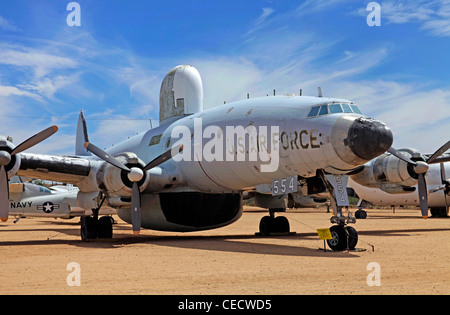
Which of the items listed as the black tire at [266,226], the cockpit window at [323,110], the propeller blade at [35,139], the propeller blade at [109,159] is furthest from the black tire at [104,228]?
the cockpit window at [323,110]

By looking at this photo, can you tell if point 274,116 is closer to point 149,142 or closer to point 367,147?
point 367,147

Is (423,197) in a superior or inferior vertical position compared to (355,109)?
inferior

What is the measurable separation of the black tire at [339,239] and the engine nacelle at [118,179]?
6.88 meters

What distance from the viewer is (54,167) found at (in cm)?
1747

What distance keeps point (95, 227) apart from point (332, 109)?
10.9m

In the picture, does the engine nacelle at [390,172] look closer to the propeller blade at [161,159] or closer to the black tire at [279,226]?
the black tire at [279,226]

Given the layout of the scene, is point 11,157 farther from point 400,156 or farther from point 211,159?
point 400,156

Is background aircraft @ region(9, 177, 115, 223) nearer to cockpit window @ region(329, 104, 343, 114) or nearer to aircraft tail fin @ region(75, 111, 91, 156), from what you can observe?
aircraft tail fin @ region(75, 111, 91, 156)

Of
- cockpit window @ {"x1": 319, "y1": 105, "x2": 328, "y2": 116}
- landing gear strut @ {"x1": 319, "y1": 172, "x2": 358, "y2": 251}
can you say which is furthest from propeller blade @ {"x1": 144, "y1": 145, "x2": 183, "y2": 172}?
landing gear strut @ {"x1": 319, "y1": 172, "x2": 358, "y2": 251}

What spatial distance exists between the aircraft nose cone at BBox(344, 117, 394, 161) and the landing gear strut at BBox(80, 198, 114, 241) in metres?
10.8

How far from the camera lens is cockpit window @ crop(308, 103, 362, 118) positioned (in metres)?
13.2

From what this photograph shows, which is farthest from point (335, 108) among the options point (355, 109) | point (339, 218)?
point (339, 218)

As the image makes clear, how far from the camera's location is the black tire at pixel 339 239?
12.8 metres

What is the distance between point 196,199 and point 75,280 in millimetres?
10105
